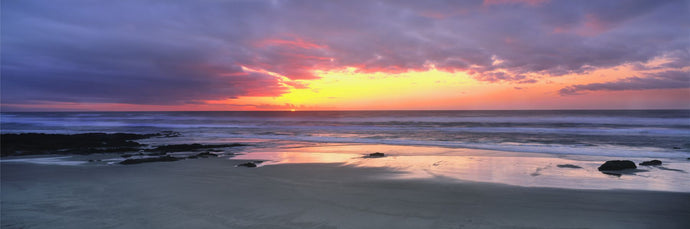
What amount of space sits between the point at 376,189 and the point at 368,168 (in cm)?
288

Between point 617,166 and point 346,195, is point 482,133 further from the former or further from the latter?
point 346,195

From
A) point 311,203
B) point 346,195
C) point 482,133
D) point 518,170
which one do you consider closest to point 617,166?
point 518,170

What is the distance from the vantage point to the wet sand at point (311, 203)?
4543 millimetres

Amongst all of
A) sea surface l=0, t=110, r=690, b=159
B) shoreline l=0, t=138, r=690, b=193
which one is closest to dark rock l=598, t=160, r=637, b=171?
shoreline l=0, t=138, r=690, b=193

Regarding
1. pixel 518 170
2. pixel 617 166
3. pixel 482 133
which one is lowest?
pixel 482 133

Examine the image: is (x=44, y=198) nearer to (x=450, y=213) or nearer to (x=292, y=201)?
(x=292, y=201)

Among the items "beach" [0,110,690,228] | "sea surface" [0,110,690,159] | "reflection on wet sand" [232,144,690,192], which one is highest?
"beach" [0,110,690,228]

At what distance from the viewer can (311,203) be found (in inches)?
216

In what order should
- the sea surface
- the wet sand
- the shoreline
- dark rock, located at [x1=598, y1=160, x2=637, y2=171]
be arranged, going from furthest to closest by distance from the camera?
the sea surface → dark rock, located at [x1=598, y1=160, x2=637, y2=171] → the shoreline → the wet sand

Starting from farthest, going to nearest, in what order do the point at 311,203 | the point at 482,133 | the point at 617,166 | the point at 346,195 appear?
the point at 482,133 < the point at 617,166 < the point at 346,195 < the point at 311,203

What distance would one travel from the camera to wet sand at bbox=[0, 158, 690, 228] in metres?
4.54

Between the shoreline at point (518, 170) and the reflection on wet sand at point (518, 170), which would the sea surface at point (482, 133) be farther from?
the shoreline at point (518, 170)

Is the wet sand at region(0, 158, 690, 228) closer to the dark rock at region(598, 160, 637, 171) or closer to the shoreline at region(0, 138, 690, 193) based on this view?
the shoreline at region(0, 138, 690, 193)

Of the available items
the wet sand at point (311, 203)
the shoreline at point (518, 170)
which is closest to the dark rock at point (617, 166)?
the shoreline at point (518, 170)
